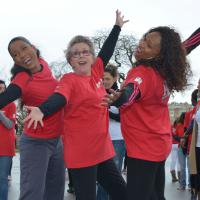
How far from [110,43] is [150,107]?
1.19 metres

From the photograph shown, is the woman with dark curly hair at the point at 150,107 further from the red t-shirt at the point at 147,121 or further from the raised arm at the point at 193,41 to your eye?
the raised arm at the point at 193,41

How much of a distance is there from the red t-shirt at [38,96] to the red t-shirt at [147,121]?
0.86m

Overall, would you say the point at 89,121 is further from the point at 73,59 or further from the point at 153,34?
the point at 153,34

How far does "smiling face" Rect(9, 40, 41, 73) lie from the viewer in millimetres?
4301

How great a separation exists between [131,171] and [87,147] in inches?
20.2

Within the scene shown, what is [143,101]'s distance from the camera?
3.50 meters

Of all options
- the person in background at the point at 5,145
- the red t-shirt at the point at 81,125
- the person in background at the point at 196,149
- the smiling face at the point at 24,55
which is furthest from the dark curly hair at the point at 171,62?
the person in background at the point at 5,145

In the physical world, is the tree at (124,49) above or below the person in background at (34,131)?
above

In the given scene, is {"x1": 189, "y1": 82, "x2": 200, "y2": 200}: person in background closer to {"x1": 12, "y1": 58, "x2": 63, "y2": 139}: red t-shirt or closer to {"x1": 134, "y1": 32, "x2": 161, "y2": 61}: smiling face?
{"x1": 12, "y1": 58, "x2": 63, "y2": 139}: red t-shirt

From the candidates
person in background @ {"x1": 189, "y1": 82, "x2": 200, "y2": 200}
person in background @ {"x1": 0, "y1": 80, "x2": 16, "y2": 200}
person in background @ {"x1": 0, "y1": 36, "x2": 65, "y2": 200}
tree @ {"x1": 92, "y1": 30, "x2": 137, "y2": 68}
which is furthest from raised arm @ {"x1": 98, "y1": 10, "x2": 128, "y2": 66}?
tree @ {"x1": 92, "y1": 30, "x2": 137, "y2": 68}

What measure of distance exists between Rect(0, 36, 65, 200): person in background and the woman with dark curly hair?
90 cm

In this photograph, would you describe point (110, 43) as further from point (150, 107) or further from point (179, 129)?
point (179, 129)

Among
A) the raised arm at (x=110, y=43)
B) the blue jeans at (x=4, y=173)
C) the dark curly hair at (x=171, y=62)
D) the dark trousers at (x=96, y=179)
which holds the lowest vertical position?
the blue jeans at (x=4, y=173)

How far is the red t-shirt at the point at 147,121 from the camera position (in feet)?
11.4
